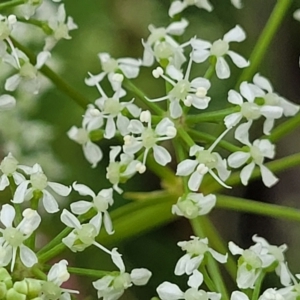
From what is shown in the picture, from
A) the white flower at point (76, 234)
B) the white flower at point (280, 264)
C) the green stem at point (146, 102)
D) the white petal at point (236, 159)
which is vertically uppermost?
the green stem at point (146, 102)

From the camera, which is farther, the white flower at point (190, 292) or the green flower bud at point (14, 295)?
the white flower at point (190, 292)

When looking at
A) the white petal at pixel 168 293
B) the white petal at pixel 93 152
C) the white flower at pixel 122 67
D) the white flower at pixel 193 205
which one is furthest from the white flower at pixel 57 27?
the white petal at pixel 168 293

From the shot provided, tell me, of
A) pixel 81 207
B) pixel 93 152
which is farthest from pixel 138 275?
pixel 93 152

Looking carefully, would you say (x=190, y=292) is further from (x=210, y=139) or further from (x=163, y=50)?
(x=163, y=50)

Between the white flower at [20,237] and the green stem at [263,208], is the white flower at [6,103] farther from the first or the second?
the green stem at [263,208]

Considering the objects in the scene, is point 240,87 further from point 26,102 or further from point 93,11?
point 93,11

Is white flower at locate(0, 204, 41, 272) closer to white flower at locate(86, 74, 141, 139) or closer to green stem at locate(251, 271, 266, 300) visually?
white flower at locate(86, 74, 141, 139)
